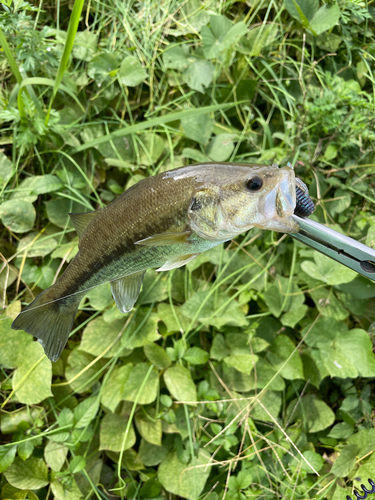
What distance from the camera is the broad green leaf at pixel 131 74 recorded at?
2037 mm

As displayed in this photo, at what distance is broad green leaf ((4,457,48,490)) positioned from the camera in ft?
6.02

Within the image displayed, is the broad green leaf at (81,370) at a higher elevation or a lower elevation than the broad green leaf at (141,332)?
lower

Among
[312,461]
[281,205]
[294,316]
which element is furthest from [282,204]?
[312,461]

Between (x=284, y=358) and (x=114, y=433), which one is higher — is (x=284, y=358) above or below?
above

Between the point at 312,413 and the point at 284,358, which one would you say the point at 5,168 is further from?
the point at 312,413

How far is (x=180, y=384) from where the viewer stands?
6.15 feet

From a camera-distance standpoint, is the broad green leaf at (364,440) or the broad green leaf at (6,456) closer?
the broad green leaf at (6,456)

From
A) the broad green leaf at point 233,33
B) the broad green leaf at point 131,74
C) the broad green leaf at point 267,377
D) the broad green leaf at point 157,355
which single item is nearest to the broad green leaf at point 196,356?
the broad green leaf at point 157,355

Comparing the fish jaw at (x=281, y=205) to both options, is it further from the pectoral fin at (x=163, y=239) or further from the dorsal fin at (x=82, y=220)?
the dorsal fin at (x=82, y=220)

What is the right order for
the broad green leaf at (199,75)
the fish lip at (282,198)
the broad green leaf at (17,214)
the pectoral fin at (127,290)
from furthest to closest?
1. the broad green leaf at (199,75)
2. the broad green leaf at (17,214)
3. the pectoral fin at (127,290)
4. the fish lip at (282,198)

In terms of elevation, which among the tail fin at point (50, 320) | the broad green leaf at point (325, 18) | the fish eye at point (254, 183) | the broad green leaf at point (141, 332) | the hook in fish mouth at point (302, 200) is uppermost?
the broad green leaf at point (325, 18)

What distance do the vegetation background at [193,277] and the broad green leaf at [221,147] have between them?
12 millimetres

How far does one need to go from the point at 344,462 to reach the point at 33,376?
162cm

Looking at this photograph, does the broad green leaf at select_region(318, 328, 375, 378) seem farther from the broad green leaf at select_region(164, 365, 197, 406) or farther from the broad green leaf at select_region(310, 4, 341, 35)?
the broad green leaf at select_region(310, 4, 341, 35)
